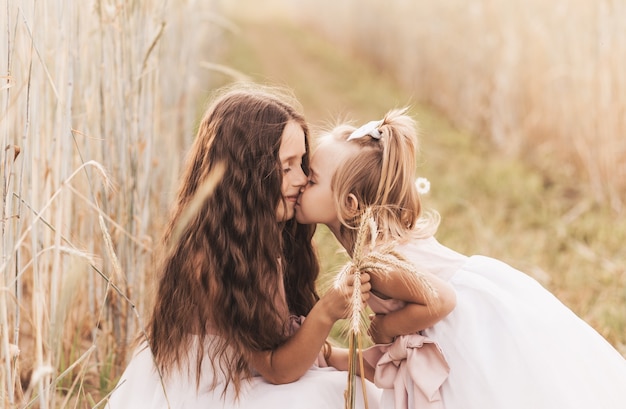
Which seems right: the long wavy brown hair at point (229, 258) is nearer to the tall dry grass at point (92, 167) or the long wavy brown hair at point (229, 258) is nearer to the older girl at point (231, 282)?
the older girl at point (231, 282)

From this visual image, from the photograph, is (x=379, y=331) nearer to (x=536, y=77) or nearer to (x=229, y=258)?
(x=229, y=258)

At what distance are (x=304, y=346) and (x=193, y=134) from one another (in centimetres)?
142

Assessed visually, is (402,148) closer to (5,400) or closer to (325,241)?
(5,400)

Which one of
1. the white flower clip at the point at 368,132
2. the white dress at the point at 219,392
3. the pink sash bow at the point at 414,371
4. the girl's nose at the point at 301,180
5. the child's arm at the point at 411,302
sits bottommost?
the white dress at the point at 219,392

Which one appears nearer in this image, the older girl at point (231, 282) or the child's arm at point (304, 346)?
the child's arm at point (304, 346)

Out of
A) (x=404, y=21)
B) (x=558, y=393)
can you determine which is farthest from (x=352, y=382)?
(x=404, y=21)

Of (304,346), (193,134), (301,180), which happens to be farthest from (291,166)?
(193,134)

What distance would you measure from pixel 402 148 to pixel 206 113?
1.51 ft

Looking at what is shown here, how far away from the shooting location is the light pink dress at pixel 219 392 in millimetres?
1619

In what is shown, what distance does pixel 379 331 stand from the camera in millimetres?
1683

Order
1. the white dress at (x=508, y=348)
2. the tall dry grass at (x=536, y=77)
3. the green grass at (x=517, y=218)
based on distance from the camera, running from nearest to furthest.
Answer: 1. the white dress at (x=508, y=348)
2. the green grass at (x=517, y=218)
3. the tall dry grass at (x=536, y=77)

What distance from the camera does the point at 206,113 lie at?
180 cm

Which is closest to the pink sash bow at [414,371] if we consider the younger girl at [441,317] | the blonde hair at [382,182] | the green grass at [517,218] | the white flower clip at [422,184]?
the younger girl at [441,317]

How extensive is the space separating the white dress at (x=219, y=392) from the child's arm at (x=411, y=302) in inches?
6.9
